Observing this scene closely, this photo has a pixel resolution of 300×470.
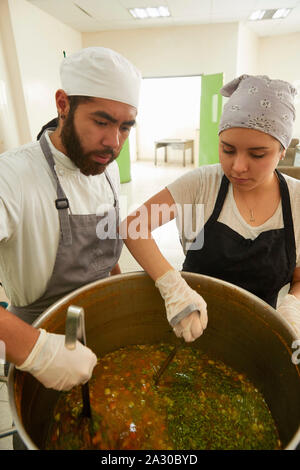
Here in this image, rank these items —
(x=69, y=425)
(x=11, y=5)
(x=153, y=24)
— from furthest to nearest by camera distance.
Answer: (x=153, y=24) < (x=11, y=5) < (x=69, y=425)

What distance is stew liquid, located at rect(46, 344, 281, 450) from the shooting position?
0.79m

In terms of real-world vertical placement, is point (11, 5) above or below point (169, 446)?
above

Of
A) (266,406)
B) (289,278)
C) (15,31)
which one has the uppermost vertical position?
(15,31)

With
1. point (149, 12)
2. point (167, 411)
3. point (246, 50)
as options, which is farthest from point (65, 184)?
point (246, 50)

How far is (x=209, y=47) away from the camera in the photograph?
17.7 ft

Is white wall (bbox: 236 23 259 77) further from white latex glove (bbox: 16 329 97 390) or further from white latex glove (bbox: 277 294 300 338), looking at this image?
white latex glove (bbox: 16 329 97 390)

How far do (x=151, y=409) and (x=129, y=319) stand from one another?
0.31 meters

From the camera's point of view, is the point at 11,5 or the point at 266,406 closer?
the point at 266,406

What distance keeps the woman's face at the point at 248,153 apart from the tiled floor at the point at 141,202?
152cm

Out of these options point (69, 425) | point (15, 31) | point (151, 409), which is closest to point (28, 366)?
point (69, 425)

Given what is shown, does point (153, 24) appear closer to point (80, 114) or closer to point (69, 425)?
point (80, 114)

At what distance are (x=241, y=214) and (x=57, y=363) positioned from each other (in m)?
0.78

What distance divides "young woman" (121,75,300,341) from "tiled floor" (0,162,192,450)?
1151 millimetres

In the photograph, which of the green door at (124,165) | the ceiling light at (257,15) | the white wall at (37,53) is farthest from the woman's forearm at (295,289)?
the green door at (124,165)
